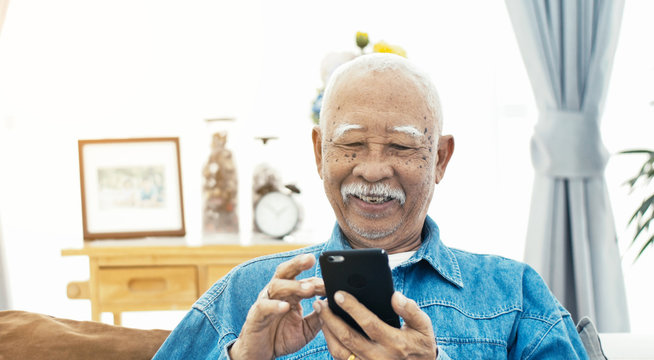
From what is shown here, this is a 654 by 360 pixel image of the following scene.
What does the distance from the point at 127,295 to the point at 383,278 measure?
5.50 ft

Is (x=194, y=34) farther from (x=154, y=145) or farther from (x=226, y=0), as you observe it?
(x=154, y=145)

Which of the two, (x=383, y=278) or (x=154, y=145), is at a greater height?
(x=154, y=145)

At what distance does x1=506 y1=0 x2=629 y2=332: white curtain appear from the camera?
8.70 ft

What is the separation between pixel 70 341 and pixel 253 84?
1.81m

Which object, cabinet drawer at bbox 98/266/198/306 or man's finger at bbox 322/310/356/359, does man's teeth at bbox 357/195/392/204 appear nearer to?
man's finger at bbox 322/310/356/359

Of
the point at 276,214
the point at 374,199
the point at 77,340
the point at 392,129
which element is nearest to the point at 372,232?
the point at 374,199

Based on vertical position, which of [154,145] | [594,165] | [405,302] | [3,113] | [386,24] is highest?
[386,24]

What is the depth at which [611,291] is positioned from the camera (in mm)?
2688

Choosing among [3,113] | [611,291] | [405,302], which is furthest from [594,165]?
[3,113]

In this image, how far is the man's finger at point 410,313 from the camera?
1049 millimetres

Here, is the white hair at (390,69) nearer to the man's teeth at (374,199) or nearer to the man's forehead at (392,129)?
the man's forehead at (392,129)

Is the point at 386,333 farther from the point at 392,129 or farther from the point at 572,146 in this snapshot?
the point at 572,146

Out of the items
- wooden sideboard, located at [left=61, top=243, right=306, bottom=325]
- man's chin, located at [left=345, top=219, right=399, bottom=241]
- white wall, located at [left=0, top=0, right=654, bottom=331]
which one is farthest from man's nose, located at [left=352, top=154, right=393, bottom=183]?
white wall, located at [left=0, top=0, right=654, bottom=331]

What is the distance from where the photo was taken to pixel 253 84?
3.12 metres
